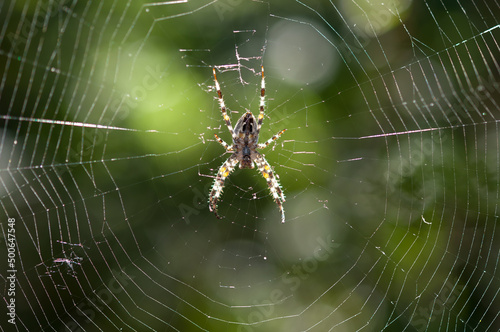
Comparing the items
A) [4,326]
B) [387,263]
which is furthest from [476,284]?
[4,326]

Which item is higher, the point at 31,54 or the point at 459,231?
the point at 31,54

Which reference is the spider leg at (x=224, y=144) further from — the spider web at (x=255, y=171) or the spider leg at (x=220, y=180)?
the spider web at (x=255, y=171)

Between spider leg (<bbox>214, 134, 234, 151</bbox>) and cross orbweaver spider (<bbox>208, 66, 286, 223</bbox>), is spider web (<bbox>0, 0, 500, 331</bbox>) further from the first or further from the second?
spider leg (<bbox>214, 134, 234, 151</bbox>)

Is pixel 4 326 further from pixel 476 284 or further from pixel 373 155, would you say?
pixel 476 284

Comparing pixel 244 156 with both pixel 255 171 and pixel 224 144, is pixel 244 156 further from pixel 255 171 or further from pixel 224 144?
pixel 255 171

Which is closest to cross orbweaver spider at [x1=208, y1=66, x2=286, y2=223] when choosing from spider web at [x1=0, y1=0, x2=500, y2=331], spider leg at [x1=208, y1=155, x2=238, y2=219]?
spider leg at [x1=208, y1=155, x2=238, y2=219]

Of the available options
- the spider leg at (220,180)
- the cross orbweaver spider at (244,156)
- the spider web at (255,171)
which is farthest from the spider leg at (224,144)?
the spider web at (255,171)
